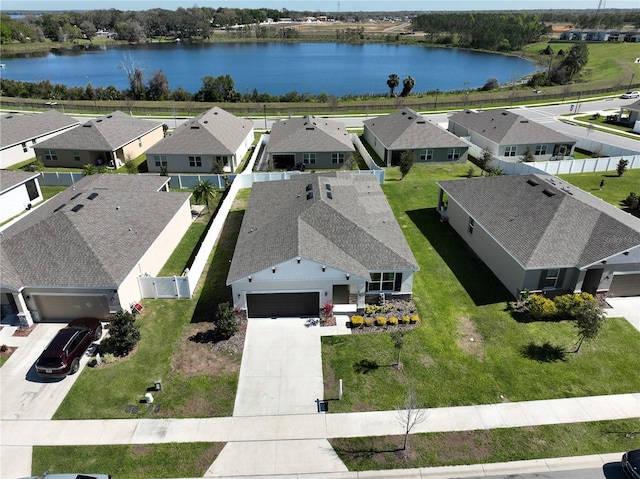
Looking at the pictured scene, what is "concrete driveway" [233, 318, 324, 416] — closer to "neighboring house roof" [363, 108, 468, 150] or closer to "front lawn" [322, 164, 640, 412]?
"front lawn" [322, 164, 640, 412]

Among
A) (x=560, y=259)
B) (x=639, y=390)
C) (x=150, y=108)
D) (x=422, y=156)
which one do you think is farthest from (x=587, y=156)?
(x=150, y=108)

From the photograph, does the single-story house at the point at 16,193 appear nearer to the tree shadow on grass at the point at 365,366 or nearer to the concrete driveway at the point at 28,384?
the concrete driveway at the point at 28,384

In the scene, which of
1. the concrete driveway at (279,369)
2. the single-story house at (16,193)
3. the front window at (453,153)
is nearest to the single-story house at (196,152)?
the single-story house at (16,193)

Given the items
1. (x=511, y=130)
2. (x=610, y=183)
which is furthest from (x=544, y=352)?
(x=511, y=130)

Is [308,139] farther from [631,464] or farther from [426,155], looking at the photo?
[631,464]

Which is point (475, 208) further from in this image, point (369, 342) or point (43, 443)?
point (43, 443)

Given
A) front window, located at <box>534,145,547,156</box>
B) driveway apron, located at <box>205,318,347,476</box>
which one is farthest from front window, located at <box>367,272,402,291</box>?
front window, located at <box>534,145,547,156</box>

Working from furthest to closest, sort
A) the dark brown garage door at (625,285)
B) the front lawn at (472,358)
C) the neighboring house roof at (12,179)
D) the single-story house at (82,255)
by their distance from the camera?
the neighboring house roof at (12,179) < the dark brown garage door at (625,285) < the single-story house at (82,255) < the front lawn at (472,358)
